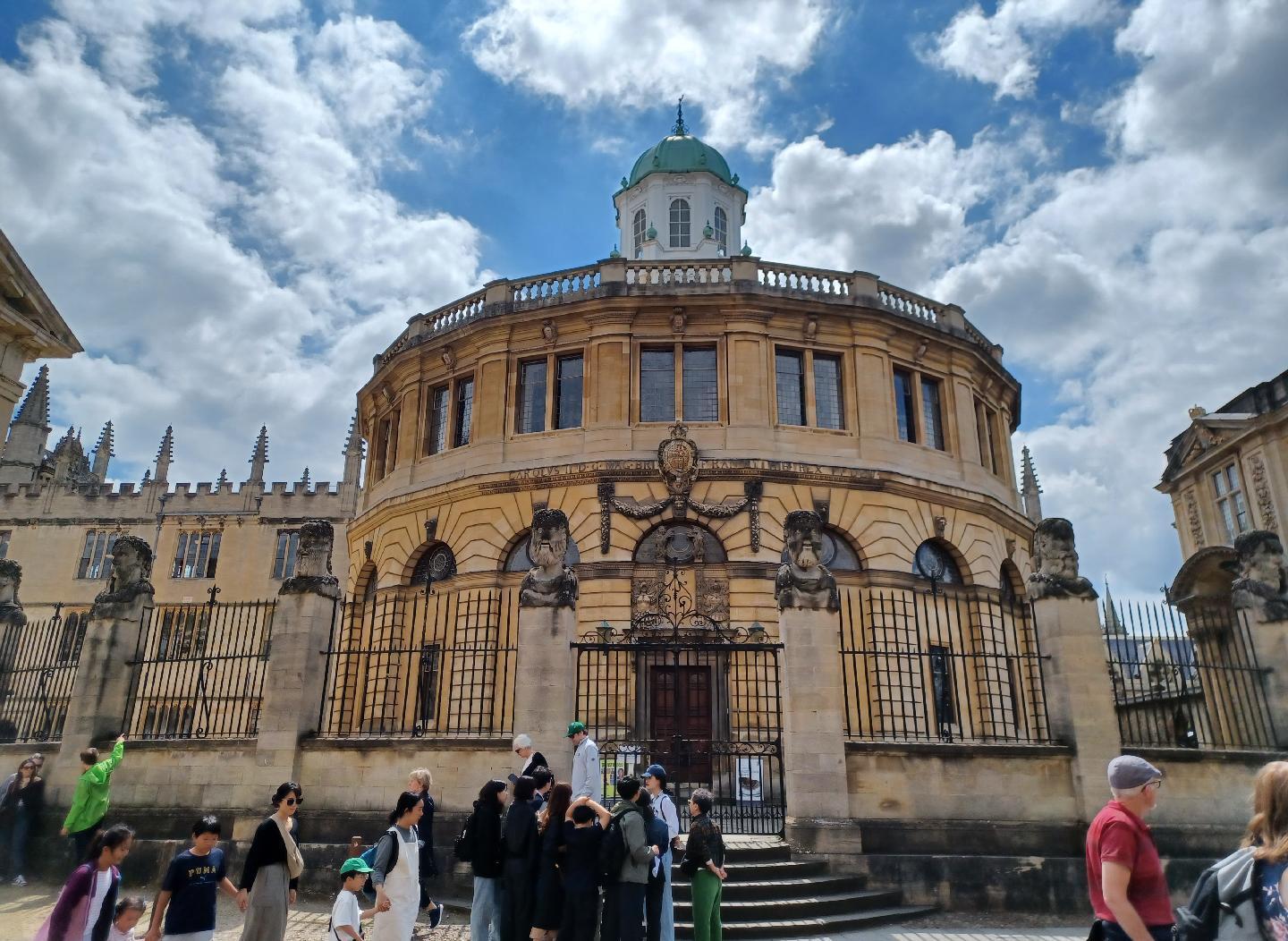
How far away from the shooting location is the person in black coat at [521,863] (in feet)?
24.1

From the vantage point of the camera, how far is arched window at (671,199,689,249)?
38.7 metres

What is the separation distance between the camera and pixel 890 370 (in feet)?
78.8

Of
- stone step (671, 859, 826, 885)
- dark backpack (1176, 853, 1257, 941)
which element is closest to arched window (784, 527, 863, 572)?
stone step (671, 859, 826, 885)

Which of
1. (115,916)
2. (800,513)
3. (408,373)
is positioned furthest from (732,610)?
(115,916)

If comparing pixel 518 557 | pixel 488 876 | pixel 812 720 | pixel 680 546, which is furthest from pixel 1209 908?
pixel 518 557

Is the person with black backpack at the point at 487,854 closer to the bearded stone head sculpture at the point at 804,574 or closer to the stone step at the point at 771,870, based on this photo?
the stone step at the point at 771,870

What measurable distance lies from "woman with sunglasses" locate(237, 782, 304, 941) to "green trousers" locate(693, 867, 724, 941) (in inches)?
141

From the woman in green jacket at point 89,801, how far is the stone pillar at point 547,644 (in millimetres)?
5726

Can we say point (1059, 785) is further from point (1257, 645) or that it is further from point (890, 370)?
point (890, 370)

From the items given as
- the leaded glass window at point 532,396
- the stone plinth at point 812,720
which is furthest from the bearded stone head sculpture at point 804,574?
the leaded glass window at point 532,396

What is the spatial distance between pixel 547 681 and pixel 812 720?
382 centimetres

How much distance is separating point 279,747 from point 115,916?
6.83 m

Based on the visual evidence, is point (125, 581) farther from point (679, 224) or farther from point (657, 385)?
point (679, 224)

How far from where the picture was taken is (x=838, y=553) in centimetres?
2173
